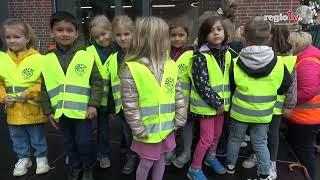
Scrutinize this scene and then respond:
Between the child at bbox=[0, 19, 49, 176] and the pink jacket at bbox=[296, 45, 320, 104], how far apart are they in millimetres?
2589

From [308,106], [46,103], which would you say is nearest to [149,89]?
[46,103]

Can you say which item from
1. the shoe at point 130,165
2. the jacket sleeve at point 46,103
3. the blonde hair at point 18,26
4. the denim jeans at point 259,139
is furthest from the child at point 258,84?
the blonde hair at point 18,26

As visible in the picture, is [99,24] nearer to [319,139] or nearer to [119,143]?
[119,143]

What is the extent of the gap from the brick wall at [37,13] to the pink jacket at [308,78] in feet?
24.6

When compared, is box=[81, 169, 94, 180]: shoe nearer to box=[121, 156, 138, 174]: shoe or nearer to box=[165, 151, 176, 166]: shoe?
box=[121, 156, 138, 174]: shoe

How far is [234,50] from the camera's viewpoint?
3.90m

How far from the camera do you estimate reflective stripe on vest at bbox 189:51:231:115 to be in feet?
11.3

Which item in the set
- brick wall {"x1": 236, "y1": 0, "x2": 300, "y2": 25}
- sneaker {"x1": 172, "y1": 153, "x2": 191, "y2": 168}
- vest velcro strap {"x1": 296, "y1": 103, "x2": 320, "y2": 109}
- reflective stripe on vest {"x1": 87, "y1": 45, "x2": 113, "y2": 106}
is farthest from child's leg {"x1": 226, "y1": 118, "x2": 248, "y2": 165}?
brick wall {"x1": 236, "y1": 0, "x2": 300, "y2": 25}

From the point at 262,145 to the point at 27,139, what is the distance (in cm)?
244

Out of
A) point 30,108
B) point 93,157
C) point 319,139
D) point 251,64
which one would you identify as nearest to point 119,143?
point 93,157

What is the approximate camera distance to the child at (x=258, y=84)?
329cm

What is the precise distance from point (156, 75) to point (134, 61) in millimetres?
219

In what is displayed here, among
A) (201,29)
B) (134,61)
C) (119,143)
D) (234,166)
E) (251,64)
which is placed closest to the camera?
(134,61)

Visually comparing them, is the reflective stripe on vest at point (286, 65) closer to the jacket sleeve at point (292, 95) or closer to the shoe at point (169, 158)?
the jacket sleeve at point (292, 95)
